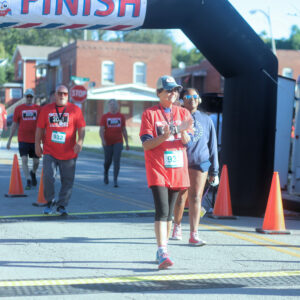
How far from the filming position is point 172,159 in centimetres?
638

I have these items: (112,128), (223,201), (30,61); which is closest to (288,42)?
(30,61)

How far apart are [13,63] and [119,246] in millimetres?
70456

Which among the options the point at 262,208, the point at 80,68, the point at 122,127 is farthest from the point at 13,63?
the point at 262,208

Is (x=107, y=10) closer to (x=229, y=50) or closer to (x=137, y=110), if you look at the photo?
(x=229, y=50)

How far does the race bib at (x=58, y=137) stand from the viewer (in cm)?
921

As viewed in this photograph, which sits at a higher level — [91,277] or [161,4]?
[161,4]

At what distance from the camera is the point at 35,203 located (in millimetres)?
10641

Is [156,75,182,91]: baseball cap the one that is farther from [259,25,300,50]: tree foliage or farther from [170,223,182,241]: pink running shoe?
[259,25,300,50]: tree foliage

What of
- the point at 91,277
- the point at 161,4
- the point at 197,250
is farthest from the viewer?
the point at 161,4

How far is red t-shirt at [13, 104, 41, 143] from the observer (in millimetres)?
12641

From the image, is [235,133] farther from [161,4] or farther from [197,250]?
[197,250]

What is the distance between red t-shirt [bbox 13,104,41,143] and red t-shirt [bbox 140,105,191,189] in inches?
262

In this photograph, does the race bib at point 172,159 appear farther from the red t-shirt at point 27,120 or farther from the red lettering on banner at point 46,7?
the red t-shirt at point 27,120

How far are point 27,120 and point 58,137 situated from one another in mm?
3605
